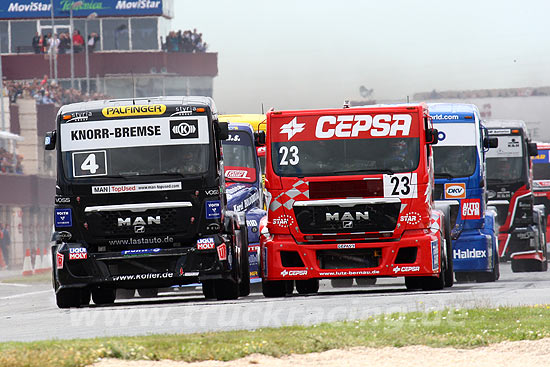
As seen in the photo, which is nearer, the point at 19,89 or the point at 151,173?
the point at 151,173

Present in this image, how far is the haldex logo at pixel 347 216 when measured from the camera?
18.3 metres

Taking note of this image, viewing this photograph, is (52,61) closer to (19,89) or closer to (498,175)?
(19,89)

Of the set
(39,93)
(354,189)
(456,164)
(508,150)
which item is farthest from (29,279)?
(39,93)

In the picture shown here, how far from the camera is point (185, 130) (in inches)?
690

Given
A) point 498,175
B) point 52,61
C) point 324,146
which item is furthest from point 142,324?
point 52,61

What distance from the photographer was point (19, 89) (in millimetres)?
57188

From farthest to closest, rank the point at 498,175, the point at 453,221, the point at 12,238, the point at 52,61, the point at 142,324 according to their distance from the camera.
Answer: the point at 52,61 → the point at 12,238 → the point at 498,175 → the point at 453,221 → the point at 142,324

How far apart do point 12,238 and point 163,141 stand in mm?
33730

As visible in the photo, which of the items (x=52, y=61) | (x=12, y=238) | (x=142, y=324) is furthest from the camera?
(x=52, y=61)

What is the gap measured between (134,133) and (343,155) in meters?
2.84

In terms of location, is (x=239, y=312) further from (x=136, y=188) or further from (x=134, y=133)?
(x=134, y=133)

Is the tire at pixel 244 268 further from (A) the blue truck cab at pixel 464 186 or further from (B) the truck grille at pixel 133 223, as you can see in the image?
(A) the blue truck cab at pixel 464 186

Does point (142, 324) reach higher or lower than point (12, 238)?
higher

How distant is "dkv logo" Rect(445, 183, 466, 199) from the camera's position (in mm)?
23016
